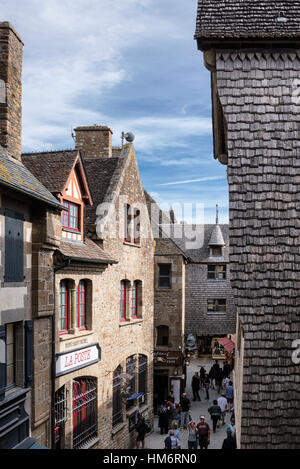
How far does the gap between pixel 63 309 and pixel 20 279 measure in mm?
3144

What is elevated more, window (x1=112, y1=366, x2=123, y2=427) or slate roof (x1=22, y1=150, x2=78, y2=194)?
slate roof (x1=22, y1=150, x2=78, y2=194)

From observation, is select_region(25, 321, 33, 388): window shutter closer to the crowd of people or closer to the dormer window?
the crowd of people

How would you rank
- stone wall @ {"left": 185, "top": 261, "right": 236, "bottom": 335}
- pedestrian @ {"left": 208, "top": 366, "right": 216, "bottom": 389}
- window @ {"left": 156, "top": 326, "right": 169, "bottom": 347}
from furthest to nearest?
stone wall @ {"left": 185, "top": 261, "right": 236, "bottom": 335}, pedestrian @ {"left": 208, "top": 366, "right": 216, "bottom": 389}, window @ {"left": 156, "top": 326, "right": 169, "bottom": 347}

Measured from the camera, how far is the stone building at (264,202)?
837cm

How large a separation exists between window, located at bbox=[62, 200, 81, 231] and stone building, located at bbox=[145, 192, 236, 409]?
916 cm

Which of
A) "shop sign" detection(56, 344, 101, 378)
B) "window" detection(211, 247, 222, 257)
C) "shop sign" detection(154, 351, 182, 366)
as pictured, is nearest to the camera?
"shop sign" detection(56, 344, 101, 378)

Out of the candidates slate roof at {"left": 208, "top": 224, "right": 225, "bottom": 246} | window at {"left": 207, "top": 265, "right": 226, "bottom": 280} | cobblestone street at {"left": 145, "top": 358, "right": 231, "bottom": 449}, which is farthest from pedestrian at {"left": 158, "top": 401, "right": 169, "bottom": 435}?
slate roof at {"left": 208, "top": 224, "right": 225, "bottom": 246}

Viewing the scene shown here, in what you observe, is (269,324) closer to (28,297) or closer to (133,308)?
(28,297)

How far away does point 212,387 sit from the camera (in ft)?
82.6

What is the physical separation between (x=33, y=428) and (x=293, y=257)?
625 cm

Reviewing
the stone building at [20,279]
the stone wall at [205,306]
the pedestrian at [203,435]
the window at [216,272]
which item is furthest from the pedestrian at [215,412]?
the window at [216,272]

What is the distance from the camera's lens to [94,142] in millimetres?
18656

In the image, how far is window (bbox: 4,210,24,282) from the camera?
9.10 m

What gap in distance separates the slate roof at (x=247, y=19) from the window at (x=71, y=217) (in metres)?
6.28
